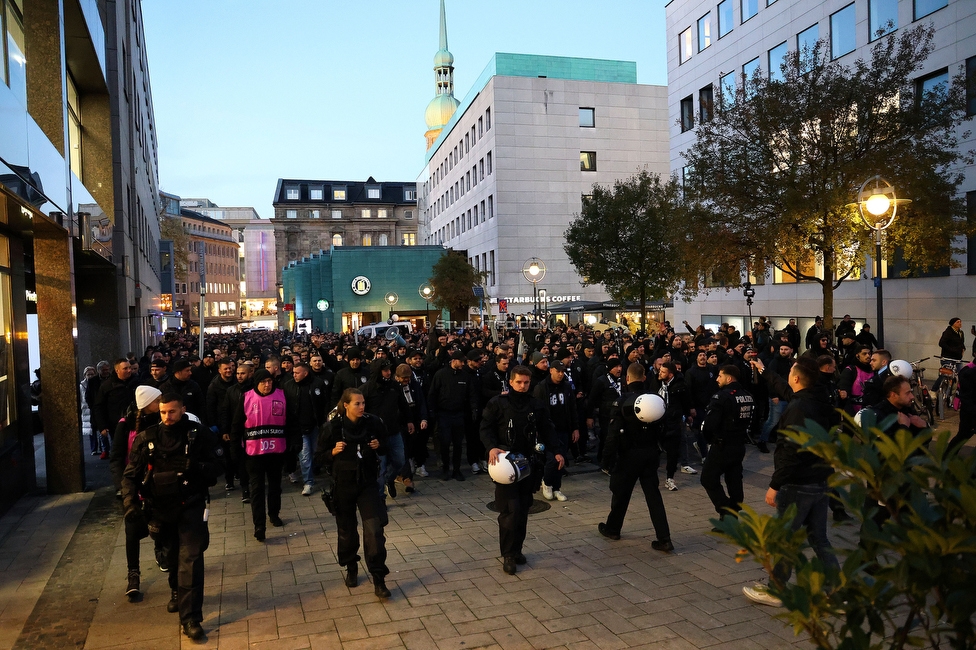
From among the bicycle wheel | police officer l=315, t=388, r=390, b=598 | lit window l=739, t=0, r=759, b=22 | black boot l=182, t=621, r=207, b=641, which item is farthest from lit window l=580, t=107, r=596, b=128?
black boot l=182, t=621, r=207, b=641

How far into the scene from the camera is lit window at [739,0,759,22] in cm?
2948

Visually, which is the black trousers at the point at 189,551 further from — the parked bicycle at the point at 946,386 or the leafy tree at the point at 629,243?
the leafy tree at the point at 629,243

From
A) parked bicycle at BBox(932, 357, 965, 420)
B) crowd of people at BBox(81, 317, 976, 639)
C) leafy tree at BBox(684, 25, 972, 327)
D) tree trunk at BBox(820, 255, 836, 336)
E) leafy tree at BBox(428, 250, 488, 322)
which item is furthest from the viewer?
leafy tree at BBox(428, 250, 488, 322)

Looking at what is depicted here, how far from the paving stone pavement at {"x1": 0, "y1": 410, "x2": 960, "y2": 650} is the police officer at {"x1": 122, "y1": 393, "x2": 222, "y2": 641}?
39 cm

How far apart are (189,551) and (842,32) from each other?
90.0 feet

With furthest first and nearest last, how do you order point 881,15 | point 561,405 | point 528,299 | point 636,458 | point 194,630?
point 528,299 < point 881,15 < point 561,405 < point 636,458 < point 194,630

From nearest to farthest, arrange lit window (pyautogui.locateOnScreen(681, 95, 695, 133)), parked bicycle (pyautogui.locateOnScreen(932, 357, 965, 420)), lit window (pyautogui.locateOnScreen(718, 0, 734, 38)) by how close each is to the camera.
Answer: parked bicycle (pyautogui.locateOnScreen(932, 357, 965, 420)), lit window (pyautogui.locateOnScreen(718, 0, 734, 38)), lit window (pyautogui.locateOnScreen(681, 95, 695, 133))

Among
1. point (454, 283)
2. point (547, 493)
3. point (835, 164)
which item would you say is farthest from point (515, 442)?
point (454, 283)

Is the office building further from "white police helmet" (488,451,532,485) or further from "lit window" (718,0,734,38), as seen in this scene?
"white police helmet" (488,451,532,485)

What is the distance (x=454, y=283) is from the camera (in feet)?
160

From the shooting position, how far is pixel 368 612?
5.43m

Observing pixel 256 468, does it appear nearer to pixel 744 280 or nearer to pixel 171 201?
pixel 744 280

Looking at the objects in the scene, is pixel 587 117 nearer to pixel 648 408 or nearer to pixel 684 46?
pixel 684 46

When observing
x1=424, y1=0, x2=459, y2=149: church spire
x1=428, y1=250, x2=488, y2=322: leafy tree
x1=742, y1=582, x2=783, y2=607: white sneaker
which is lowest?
x1=742, y1=582, x2=783, y2=607: white sneaker
